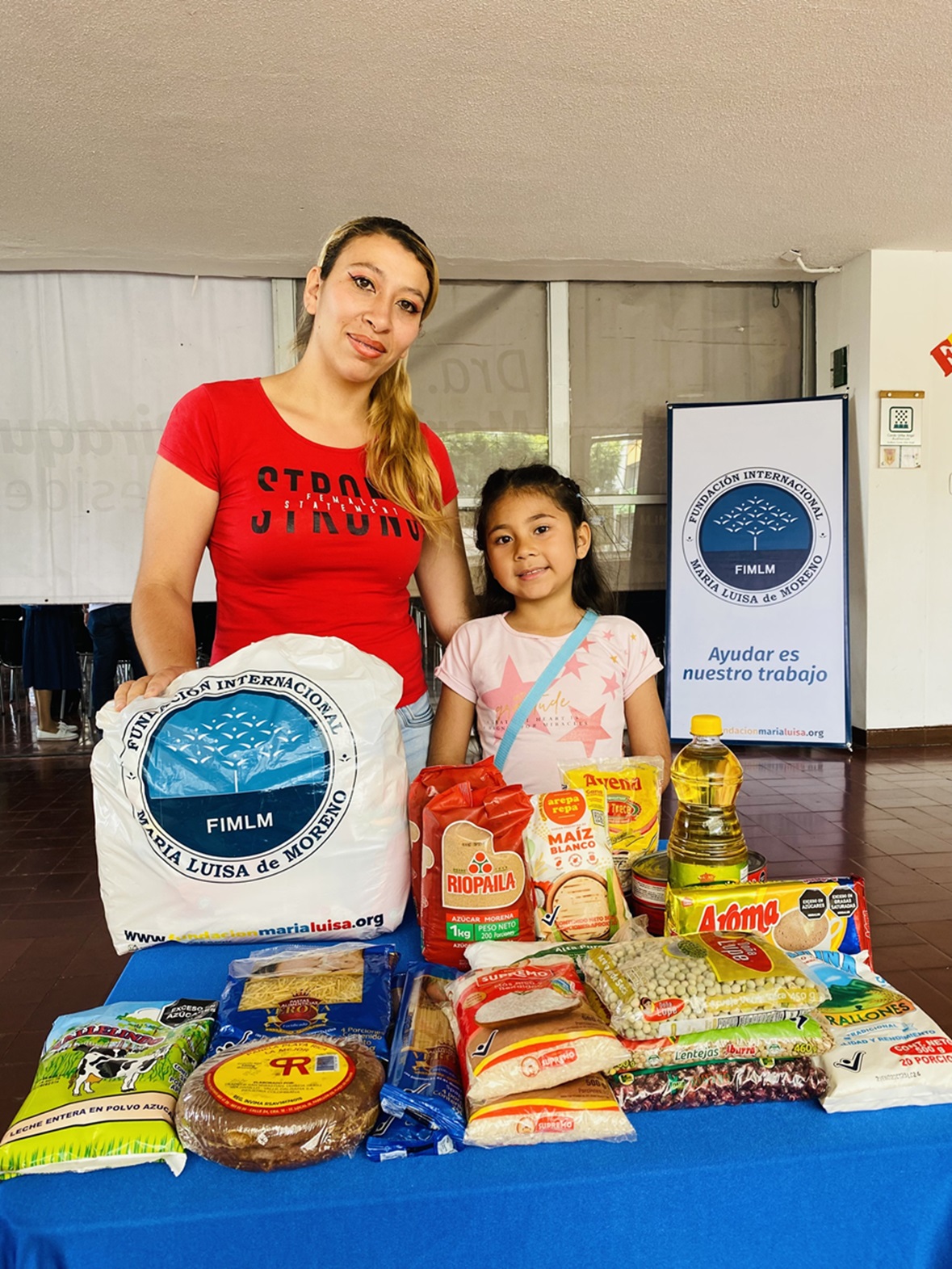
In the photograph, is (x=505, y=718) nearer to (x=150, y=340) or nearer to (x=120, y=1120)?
(x=120, y=1120)

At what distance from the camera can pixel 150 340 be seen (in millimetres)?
4855

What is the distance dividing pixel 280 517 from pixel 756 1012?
913 millimetres

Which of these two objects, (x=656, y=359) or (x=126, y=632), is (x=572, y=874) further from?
(x=656, y=359)

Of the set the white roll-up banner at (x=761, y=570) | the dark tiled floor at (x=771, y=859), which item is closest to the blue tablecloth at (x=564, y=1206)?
the dark tiled floor at (x=771, y=859)

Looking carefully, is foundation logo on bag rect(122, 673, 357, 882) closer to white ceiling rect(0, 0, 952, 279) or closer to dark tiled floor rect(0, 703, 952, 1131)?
dark tiled floor rect(0, 703, 952, 1131)

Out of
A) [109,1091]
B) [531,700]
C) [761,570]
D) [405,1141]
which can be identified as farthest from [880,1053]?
[761,570]

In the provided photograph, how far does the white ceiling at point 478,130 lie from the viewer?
2.66m

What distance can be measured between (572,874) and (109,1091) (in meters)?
0.47

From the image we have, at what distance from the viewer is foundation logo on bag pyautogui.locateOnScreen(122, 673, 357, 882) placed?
3.26 ft

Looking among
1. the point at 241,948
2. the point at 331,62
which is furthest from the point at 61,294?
the point at 241,948

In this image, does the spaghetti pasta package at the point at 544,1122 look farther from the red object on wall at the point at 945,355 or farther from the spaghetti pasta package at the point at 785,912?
the red object on wall at the point at 945,355

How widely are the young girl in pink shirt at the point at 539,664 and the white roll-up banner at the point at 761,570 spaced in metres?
3.31

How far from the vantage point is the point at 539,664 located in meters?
1.62

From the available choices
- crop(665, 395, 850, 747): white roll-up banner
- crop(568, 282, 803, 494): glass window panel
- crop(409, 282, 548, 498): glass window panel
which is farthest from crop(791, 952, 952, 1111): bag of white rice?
crop(568, 282, 803, 494): glass window panel
